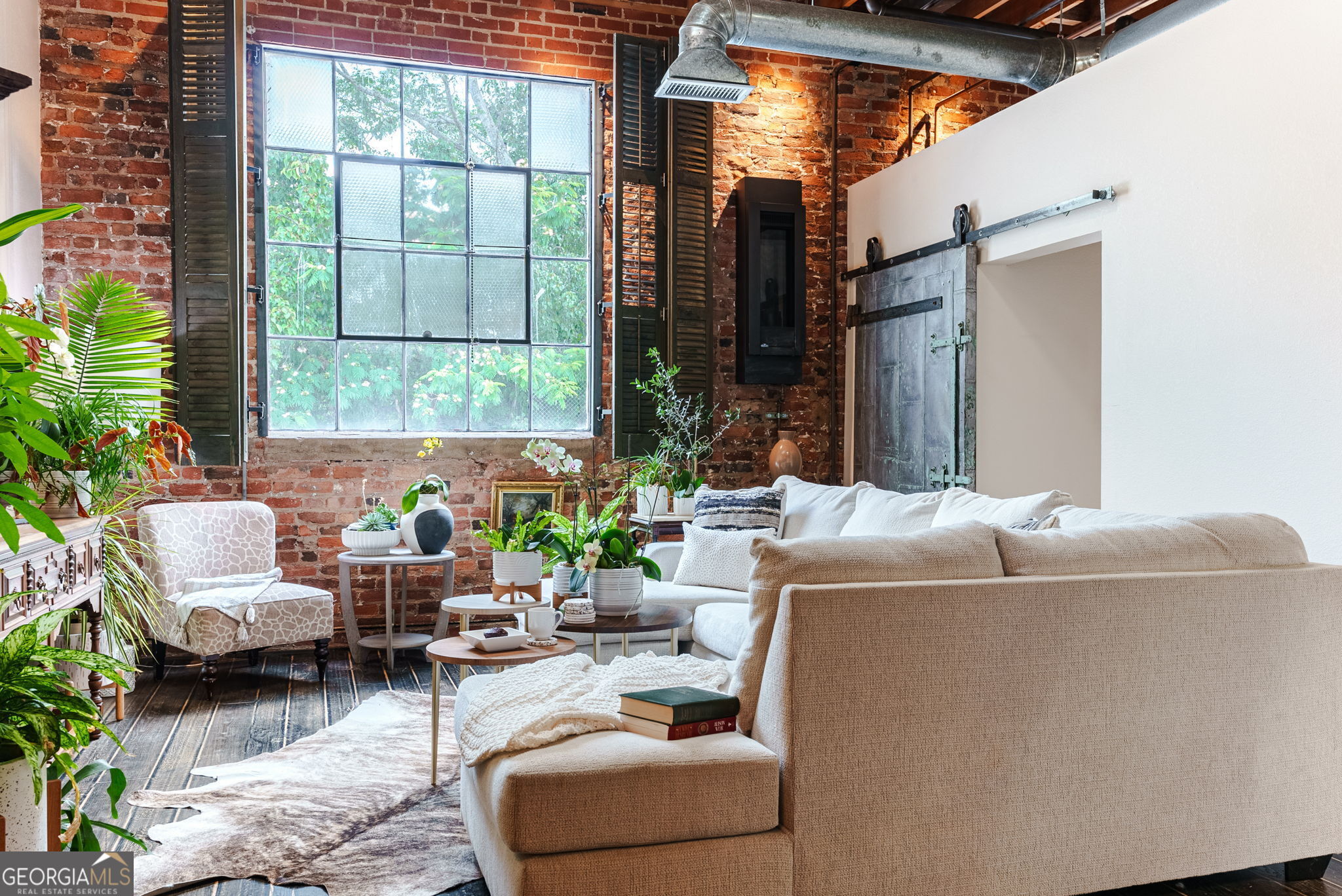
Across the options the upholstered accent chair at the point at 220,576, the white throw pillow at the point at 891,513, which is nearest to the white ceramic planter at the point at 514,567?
the white throw pillow at the point at 891,513

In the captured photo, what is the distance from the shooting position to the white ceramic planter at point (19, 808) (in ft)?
4.31

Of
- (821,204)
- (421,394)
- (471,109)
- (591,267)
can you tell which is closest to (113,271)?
(421,394)

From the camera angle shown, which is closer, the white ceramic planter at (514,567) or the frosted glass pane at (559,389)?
the white ceramic planter at (514,567)

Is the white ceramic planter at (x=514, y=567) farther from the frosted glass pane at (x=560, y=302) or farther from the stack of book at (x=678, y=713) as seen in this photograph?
the frosted glass pane at (x=560, y=302)

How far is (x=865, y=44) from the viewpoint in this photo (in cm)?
495

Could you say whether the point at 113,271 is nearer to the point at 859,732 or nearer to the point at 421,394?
the point at 421,394

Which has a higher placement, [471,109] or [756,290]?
[471,109]

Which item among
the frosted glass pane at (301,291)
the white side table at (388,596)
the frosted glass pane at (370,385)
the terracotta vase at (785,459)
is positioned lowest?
the white side table at (388,596)

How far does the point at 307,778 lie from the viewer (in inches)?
131

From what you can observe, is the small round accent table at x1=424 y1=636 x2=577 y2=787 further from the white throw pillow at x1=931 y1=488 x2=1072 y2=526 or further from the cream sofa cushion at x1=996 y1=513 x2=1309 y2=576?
the cream sofa cushion at x1=996 y1=513 x2=1309 y2=576

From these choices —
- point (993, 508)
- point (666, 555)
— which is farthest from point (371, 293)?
point (993, 508)

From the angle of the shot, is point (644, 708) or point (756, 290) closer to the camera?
point (644, 708)

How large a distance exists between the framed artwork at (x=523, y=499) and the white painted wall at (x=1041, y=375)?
2410 mm

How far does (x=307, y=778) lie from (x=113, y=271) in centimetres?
323
